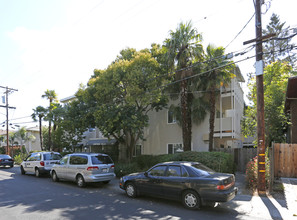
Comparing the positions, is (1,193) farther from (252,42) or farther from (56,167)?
(252,42)

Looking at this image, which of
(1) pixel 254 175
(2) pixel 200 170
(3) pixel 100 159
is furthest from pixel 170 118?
(2) pixel 200 170

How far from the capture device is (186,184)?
7293mm

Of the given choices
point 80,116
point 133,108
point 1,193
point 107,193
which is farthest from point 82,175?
point 80,116

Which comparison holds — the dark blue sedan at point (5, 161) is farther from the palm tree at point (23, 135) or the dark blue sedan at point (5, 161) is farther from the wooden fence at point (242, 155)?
Answer: the wooden fence at point (242, 155)

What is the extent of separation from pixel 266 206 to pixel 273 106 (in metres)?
10.9

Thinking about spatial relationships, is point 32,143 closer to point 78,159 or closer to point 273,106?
point 78,159

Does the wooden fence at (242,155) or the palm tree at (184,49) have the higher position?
the palm tree at (184,49)

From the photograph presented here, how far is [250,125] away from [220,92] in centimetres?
335

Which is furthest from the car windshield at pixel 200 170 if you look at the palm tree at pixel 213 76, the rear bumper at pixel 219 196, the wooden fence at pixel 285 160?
the palm tree at pixel 213 76

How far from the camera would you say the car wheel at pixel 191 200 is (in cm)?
703

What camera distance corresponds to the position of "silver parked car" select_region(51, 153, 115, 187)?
10750mm

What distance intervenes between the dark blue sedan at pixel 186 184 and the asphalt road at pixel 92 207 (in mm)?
326

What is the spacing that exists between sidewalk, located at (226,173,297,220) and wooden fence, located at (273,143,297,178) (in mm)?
2331

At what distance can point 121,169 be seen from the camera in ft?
46.1
